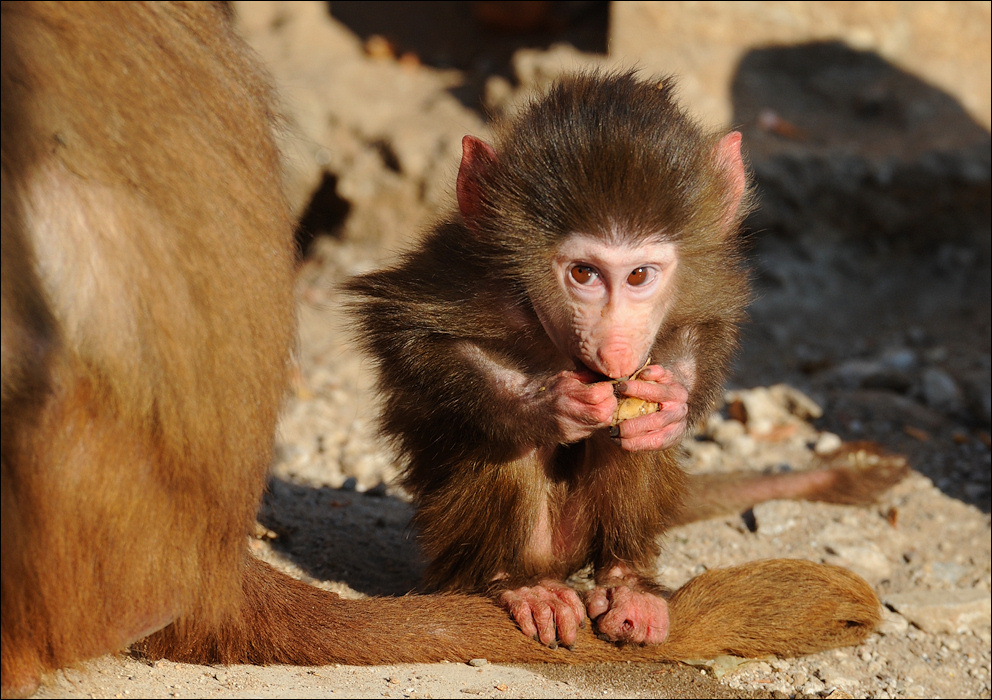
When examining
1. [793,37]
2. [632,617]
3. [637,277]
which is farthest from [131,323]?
[793,37]

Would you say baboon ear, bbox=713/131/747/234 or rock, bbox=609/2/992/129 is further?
rock, bbox=609/2/992/129

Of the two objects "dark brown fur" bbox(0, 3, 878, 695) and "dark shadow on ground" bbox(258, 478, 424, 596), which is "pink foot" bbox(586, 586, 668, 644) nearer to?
"dark shadow on ground" bbox(258, 478, 424, 596)

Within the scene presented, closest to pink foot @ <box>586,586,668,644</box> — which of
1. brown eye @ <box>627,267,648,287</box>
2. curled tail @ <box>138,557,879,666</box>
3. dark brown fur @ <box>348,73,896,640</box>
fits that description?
curled tail @ <box>138,557,879,666</box>

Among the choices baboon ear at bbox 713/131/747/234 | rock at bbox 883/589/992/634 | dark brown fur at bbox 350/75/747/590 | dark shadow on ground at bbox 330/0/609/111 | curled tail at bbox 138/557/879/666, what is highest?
dark shadow on ground at bbox 330/0/609/111

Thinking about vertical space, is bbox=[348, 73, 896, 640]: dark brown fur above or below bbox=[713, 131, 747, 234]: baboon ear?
below

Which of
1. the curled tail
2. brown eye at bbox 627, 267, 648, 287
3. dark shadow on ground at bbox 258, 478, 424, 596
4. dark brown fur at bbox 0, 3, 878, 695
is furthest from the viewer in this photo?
dark shadow on ground at bbox 258, 478, 424, 596

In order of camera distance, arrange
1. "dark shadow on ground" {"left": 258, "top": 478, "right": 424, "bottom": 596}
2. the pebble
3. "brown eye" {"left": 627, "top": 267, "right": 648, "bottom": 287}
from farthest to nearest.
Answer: the pebble
"dark shadow on ground" {"left": 258, "top": 478, "right": 424, "bottom": 596}
"brown eye" {"left": 627, "top": 267, "right": 648, "bottom": 287}
